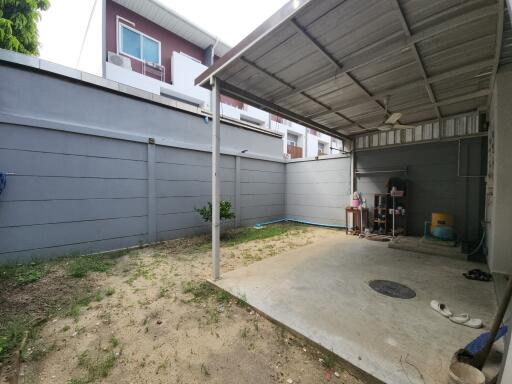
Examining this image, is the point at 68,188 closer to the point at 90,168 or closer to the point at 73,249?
the point at 90,168

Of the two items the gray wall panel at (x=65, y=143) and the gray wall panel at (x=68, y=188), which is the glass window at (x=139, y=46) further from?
the gray wall panel at (x=68, y=188)

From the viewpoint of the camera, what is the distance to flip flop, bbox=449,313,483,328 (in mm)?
1961

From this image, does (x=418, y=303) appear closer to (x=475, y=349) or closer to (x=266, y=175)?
(x=475, y=349)

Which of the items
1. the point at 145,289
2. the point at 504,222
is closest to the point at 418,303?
the point at 504,222

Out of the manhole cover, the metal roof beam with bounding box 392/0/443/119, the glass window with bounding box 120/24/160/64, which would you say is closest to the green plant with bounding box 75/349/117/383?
the manhole cover

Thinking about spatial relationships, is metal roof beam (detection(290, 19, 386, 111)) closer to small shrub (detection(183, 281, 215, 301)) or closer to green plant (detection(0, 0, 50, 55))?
small shrub (detection(183, 281, 215, 301))

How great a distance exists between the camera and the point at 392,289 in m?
2.74

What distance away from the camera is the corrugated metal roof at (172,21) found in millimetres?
7754

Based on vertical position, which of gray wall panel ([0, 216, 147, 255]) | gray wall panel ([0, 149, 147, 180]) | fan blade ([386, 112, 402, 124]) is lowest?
gray wall panel ([0, 216, 147, 255])

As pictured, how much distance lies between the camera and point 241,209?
272 inches

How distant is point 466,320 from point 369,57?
298cm

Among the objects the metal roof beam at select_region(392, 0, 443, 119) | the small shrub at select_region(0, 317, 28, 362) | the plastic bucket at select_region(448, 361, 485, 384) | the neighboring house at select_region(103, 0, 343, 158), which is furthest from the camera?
the neighboring house at select_region(103, 0, 343, 158)

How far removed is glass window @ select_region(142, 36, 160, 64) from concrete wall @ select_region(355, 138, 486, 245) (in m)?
8.83

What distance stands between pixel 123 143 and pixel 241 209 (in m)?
3.68
